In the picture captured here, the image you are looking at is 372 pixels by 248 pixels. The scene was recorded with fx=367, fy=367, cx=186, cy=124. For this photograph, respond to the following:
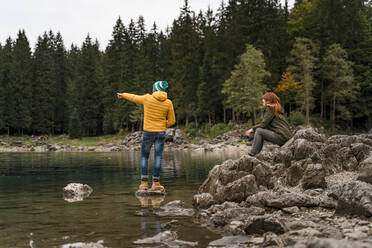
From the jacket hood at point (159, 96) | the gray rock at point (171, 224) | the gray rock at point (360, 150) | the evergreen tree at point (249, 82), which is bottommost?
the gray rock at point (171, 224)

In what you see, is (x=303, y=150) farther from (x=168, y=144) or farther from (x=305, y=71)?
(x=305, y=71)

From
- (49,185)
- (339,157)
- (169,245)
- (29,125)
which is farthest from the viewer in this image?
(29,125)

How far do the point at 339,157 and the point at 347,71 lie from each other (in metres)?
45.3

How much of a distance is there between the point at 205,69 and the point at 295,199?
55160 millimetres

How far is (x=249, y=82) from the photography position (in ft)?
168

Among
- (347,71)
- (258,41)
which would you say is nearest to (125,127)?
(258,41)

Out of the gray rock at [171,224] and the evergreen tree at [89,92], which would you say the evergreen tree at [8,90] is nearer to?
the evergreen tree at [89,92]

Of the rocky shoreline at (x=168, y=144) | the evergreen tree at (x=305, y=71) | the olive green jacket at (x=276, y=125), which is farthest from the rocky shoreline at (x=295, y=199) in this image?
the evergreen tree at (x=305, y=71)

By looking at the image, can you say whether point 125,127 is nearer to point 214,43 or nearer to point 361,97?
point 214,43

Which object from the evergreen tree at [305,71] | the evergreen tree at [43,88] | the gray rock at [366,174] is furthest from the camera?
the evergreen tree at [43,88]

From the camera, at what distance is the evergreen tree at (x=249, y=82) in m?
50.7

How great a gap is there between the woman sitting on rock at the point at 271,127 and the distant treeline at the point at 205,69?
40738mm

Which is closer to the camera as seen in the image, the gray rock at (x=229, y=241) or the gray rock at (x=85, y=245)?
the gray rock at (x=85, y=245)

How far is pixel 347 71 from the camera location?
5119cm
